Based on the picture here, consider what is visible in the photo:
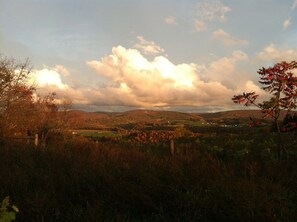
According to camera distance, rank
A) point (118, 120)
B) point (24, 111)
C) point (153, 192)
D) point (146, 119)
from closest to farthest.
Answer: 1. point (153, 192)
2. point (24, 111)
3. point (118, 120)
4. point (146, 119)

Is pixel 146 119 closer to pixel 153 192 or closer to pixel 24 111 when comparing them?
pixel 24 111

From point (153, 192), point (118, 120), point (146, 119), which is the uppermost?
point (153, 192)

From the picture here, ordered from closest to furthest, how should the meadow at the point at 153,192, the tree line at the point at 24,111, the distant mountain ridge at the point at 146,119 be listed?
the meadow at the point at 153,192, the tree line at the point at 24,111, the distant mountain ridge at the point at 146,119

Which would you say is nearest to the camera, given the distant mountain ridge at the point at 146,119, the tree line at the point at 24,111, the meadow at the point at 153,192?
the meadow at the point at 153,192

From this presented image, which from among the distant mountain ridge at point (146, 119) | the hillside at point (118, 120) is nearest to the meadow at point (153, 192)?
the distant mountain ridge at point (146, 119)

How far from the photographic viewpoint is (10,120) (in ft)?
66.5

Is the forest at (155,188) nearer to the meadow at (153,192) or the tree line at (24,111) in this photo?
the meadow at (153,192)

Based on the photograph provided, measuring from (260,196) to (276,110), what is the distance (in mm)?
3684

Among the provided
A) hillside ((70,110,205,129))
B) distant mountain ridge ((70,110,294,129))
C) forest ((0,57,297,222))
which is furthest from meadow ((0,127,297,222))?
hillside ((70,110,205,129))

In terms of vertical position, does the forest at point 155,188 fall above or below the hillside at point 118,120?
above

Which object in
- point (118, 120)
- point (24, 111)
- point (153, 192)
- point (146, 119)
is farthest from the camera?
point (146, 119)

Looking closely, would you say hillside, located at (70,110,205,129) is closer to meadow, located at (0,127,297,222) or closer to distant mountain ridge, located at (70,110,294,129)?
distant mountain ridge, located at (70,110,294,129)

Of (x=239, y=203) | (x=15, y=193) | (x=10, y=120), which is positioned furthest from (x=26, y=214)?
(x=10, y=120)

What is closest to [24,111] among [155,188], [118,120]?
[155,188]
